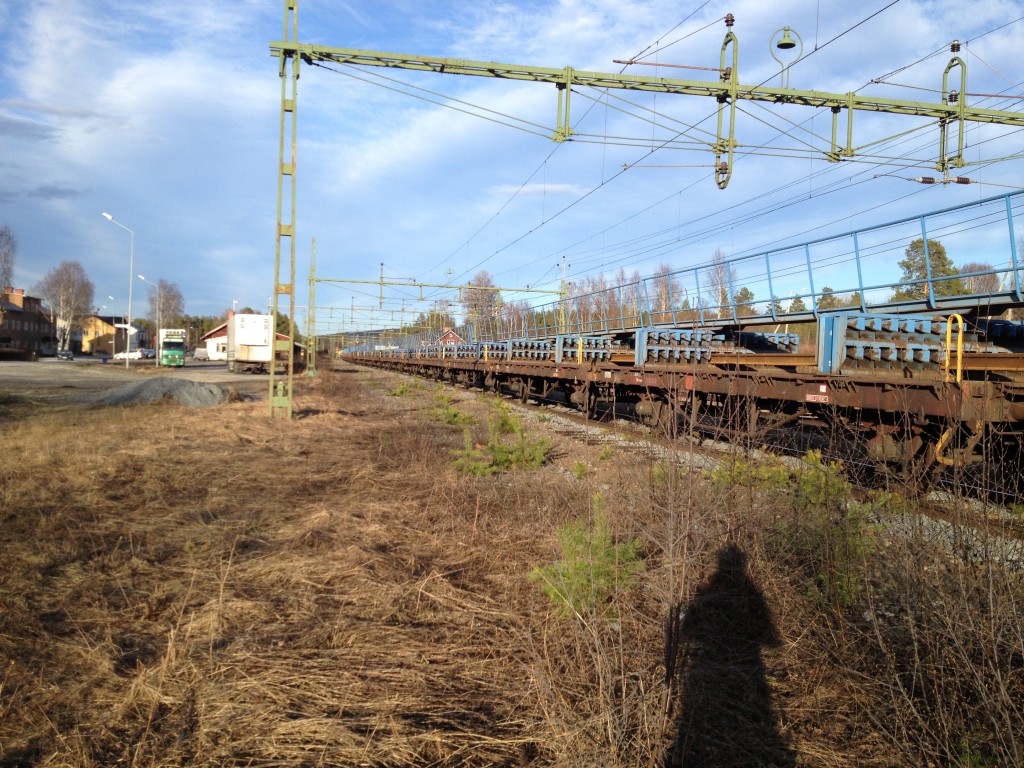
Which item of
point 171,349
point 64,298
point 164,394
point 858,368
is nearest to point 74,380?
point 164,394

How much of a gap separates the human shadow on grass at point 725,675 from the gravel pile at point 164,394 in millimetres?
15957

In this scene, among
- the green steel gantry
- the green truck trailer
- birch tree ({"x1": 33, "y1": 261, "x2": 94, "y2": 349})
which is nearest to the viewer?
the green steel gantry

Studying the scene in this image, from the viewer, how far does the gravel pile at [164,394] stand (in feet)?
55.2

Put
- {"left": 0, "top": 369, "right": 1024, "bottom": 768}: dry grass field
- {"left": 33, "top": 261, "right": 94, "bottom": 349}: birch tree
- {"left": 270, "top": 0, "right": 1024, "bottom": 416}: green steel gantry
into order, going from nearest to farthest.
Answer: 1. {"left": 0, "top": 369, "right": 1024, "bottom": 768}: dry grass field
2. {"left": 270, "top": 0, "right": 1024, "bottom": 416}: green steel gantry
3. {"left": 33, "top": 261, "right": 94, "bottom": 349}: birch tree

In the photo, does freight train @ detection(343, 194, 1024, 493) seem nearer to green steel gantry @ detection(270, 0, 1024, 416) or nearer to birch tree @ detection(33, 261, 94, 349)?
green steel gantry @ detection(270, 0, 1024, 416)

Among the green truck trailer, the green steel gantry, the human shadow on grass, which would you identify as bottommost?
the human shadow on grass

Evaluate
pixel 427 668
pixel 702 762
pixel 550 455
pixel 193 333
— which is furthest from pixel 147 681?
pixel 193 333

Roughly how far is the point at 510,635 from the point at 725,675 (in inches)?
42.9

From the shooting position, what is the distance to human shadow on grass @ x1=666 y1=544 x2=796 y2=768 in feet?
8.25

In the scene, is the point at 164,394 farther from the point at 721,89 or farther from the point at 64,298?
the point at 64,298

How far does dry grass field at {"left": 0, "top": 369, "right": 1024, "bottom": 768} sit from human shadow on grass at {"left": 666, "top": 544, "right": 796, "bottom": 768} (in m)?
0.01

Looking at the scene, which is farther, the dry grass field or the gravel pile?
the gravel pile

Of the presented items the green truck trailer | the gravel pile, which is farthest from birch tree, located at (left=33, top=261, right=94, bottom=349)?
the gravel pile

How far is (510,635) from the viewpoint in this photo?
3492 millimetres
